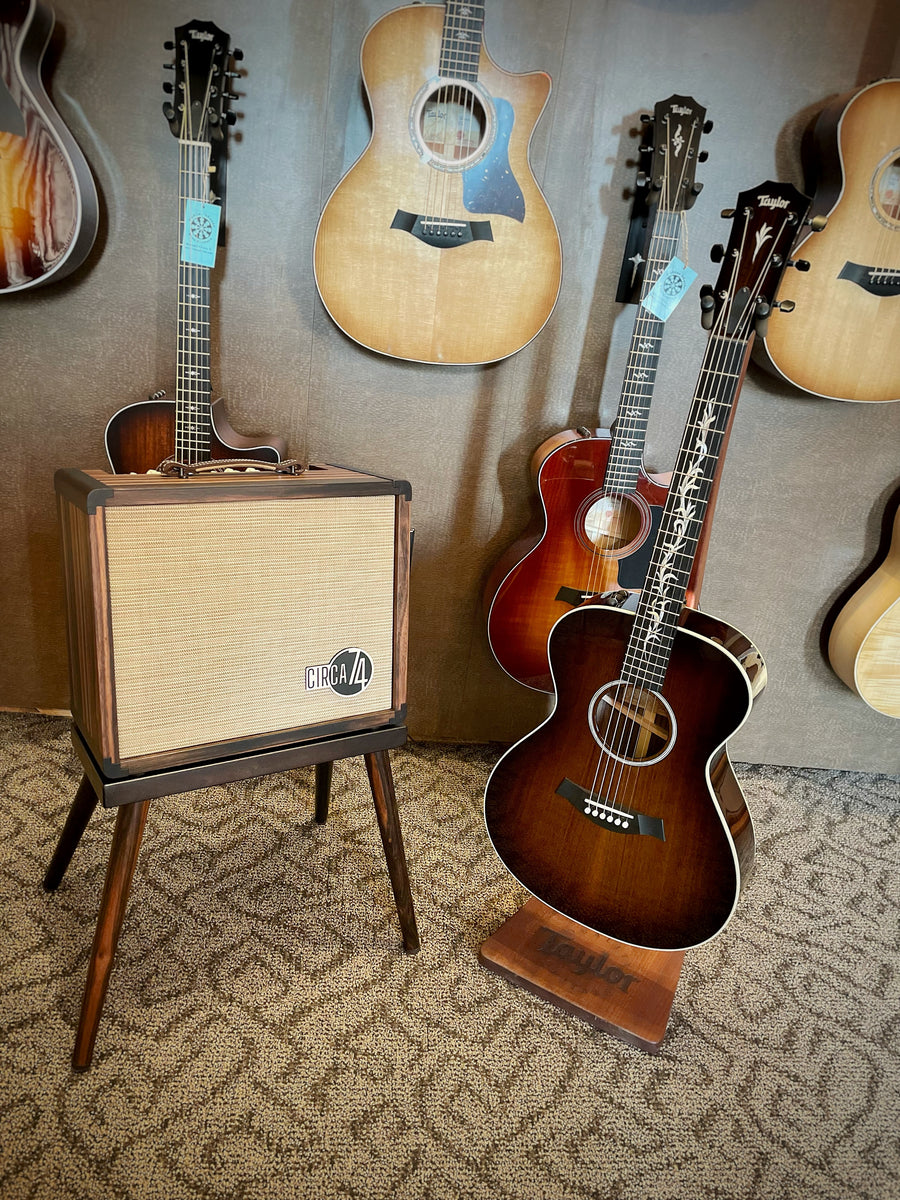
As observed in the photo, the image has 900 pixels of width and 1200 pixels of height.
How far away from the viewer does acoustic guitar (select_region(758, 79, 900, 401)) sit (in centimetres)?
141

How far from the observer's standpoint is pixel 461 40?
1.37m

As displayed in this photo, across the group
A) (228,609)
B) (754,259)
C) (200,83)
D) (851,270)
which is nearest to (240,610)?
(228,609)

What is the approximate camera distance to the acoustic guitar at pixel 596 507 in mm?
1410

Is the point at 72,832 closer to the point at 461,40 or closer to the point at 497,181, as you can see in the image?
the point at 497,181

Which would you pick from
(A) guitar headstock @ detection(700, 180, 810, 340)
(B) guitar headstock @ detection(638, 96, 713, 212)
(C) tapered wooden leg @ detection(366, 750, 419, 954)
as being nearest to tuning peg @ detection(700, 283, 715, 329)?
(A) guitar headstock @ detection(700, 180, 810, 340)

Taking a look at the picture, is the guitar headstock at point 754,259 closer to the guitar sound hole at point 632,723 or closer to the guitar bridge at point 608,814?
the guitar sound hole at point 632,723

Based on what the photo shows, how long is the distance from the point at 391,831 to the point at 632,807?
0.39 m

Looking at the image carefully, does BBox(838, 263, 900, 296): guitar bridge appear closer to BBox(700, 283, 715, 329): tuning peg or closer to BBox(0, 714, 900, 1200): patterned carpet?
BBox(700, 283, 715, 329): tuning peg

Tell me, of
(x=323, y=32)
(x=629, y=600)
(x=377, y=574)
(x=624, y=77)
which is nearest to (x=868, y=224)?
(x=624, y=77)

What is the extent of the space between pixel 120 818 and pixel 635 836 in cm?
→ 77

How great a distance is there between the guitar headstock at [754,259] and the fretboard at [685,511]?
0.03m

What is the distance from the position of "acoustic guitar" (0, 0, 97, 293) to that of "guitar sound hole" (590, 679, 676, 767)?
52.7 inches

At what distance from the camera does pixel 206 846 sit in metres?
1.47

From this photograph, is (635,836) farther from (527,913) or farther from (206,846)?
(206,846)
